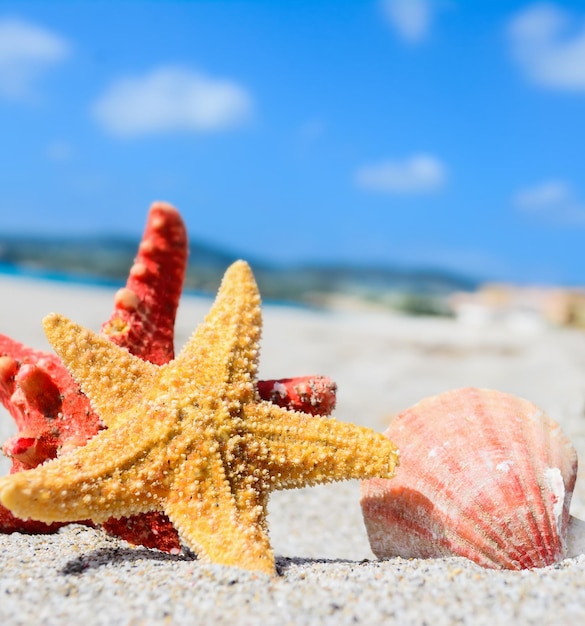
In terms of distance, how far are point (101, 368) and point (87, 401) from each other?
0.96ft

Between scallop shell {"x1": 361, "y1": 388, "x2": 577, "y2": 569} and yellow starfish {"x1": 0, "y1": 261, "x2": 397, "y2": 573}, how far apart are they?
1.58 feet

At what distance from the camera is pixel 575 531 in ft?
10.3

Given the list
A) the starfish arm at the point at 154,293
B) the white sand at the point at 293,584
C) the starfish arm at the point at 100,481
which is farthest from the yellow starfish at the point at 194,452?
the starfish arm at the point at 154,293

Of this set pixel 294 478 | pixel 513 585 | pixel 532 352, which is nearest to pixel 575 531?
pixel 513 585

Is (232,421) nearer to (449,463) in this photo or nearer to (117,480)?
(117,480)

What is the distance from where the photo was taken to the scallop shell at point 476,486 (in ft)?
9.39

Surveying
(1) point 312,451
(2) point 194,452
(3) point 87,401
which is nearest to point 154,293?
(3) point 87,401

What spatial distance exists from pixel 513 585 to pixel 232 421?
1.17 meters

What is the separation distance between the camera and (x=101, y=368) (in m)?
2.78

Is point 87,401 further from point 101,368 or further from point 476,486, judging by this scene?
point 476,486

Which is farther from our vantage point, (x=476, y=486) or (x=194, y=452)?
(x=476, y=486)

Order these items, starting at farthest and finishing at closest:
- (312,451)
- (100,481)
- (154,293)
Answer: (154,293)
(312,451)
(100,481)

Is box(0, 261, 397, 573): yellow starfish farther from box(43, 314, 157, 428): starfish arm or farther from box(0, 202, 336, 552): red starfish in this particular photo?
box(0, 202, 336, 552): red starfish

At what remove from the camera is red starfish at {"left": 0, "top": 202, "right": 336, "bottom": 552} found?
2916mm
